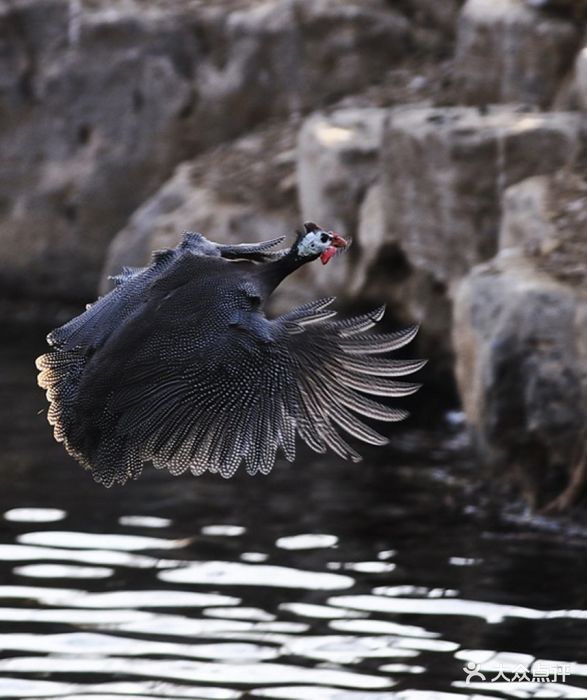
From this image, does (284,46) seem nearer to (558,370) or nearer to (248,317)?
(558,370)

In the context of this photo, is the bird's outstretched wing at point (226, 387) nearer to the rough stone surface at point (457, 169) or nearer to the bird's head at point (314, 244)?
the bird's head at point (314, 244)

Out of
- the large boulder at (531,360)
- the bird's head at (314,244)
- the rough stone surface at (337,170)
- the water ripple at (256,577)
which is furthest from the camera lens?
the rough stone surface at (337,170)

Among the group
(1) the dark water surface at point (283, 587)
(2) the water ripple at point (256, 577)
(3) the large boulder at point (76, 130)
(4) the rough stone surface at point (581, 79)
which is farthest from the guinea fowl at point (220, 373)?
(3) the large boulder at point (76, 130)

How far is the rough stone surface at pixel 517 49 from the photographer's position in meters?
9.66

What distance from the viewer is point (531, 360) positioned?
25.4ft

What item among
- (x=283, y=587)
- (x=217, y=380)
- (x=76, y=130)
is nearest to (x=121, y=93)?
(x=76, y=130)

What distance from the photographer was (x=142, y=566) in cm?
727

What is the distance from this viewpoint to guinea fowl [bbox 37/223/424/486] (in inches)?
208

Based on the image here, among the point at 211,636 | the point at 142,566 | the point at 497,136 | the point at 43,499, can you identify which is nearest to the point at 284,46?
the point at 497,136

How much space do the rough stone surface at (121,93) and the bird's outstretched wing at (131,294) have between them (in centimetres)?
641

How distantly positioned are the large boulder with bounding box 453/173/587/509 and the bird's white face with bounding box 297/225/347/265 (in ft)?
7.72

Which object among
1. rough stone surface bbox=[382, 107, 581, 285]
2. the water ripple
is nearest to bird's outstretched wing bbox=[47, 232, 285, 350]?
the water ripple

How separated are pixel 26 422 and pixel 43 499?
162cm

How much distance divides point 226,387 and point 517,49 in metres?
4.94
